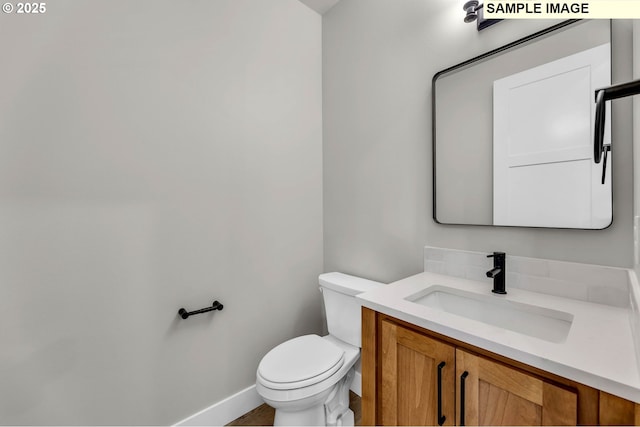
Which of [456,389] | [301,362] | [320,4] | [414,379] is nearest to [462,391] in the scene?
[456,389]

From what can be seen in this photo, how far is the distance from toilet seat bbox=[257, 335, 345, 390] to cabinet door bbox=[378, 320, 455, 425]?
1.12ft

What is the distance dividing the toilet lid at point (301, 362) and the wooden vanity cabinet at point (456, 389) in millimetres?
290

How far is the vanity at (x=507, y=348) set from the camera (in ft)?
1.90

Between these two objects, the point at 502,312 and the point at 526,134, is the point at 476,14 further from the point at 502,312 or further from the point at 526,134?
the point at 502,312

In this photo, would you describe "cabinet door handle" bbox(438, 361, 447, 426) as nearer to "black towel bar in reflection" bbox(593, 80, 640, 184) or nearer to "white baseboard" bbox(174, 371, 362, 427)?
"black towel bar in reflection" bbox(593, 80, 640, 184)

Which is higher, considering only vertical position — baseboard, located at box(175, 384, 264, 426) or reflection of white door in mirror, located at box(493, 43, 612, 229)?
reflection of white door in mirror, located at box(493, 43, 612, 229)

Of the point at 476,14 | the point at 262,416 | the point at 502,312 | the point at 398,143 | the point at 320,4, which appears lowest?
the point at 262,416

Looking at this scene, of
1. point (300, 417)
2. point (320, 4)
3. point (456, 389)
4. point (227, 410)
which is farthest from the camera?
point (320, 4)

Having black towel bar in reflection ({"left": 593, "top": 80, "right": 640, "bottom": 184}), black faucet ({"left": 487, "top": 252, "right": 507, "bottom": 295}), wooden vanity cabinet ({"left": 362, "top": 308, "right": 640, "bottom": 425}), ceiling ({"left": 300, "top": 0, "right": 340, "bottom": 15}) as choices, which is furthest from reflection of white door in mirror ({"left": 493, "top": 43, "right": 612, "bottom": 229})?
ceiling ({"left": 300, "top": 0, "right": 340, "bottom": 15})

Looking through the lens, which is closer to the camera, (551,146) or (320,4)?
(551,146)

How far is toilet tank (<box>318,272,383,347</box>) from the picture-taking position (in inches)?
58.0

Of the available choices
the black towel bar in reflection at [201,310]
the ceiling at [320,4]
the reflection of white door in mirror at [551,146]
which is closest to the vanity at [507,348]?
the reflection of white door in mirror at [551,146]

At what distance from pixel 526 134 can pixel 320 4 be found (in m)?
1.57

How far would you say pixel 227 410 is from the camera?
58.0 inches
